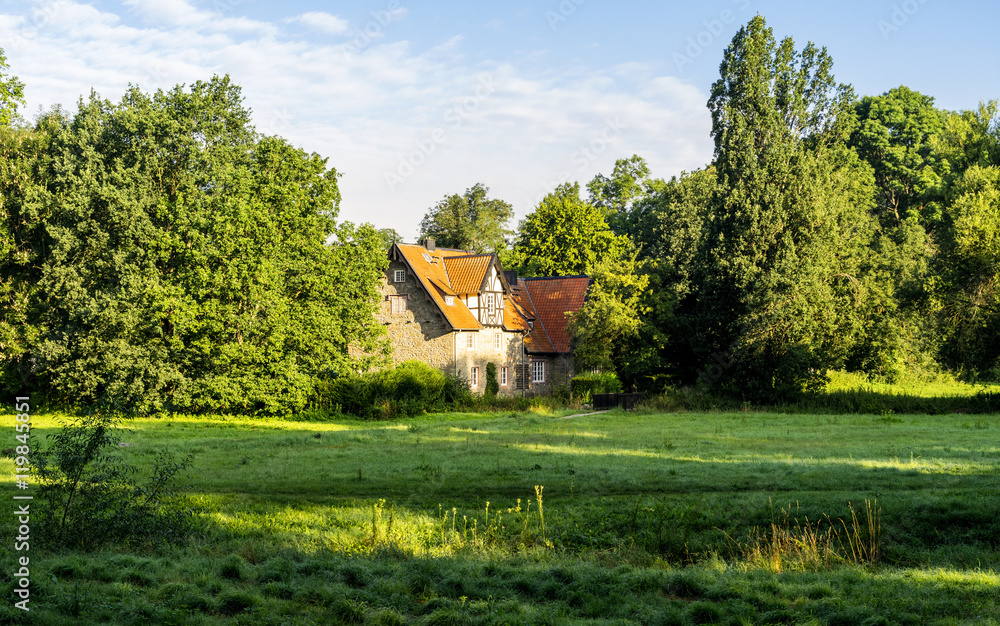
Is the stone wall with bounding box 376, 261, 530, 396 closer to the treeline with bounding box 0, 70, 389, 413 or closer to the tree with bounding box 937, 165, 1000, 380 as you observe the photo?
the treeline with bounding box 0, 70, 389, 413

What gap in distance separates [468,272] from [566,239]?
1710 centimetres

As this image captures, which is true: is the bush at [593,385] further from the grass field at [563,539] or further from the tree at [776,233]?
the grass field at [563,539]

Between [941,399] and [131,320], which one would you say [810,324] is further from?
[131,320]

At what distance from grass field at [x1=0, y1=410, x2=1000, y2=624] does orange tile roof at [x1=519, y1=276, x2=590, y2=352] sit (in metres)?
29.4

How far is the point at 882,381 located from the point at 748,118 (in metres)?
17.4

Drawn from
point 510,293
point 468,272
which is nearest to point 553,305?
point 510,293

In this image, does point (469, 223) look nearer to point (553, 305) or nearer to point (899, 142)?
point (553, 305)

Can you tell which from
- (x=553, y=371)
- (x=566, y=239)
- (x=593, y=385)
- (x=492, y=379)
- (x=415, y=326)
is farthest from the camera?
(x=566, y=239)

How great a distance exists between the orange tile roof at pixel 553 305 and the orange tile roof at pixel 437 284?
597 cm

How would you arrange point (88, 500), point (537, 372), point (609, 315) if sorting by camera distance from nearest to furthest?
point (88, 500) < point (609, 315) < point (537, 372)

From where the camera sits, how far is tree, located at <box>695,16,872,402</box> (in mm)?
40500

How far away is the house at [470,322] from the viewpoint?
46.9m

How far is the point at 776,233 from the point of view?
4197 centimetres

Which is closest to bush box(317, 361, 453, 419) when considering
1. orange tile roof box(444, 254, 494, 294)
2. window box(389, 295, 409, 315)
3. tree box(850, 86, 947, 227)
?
window box(389, 295, 409, 315)
